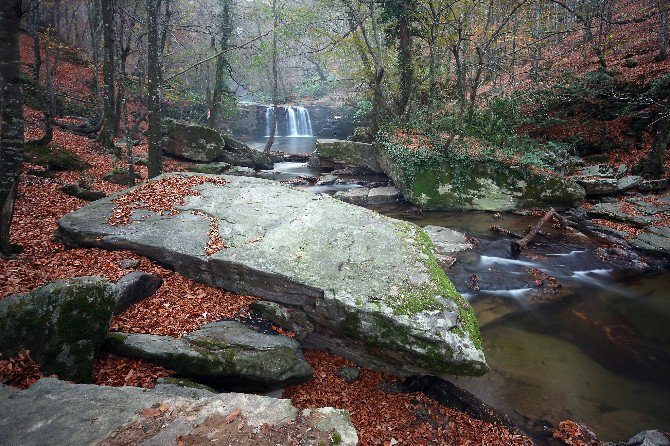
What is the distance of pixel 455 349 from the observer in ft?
14.1

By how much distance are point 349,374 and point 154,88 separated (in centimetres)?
925

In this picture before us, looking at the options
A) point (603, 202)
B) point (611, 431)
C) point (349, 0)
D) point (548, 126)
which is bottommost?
point (611, 431)

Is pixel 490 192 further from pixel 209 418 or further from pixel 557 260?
pixel 209 418

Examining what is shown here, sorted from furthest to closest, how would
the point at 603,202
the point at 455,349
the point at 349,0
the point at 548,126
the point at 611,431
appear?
the point at 548,126 < the point at 349,0 < the point at 603,202 < the point at 611,431 < the point at 455,349

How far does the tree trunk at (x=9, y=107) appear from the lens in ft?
16.2

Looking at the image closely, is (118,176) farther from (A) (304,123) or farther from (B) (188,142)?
(A) (304,123)

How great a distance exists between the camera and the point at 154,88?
9609mm

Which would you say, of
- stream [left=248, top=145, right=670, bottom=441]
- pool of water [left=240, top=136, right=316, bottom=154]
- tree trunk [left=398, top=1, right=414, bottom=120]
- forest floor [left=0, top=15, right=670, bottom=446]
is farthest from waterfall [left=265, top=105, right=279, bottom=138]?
forest floor [left=0, top=15, right=670, bottom=446]

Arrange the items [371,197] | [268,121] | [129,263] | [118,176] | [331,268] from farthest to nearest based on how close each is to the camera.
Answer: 1. [268,121]
2. [371,197]
3. [118,176]
4. [129,263]
5. [331,268]

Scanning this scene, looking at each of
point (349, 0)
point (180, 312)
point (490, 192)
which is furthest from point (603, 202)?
point (180, 312)

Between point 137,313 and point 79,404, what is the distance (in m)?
2.18

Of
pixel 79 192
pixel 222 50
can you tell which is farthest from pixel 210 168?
pixel 222 50

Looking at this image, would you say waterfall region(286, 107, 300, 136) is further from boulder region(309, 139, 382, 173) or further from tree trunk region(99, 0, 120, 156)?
tree trunk region(99, 0, 120, 156)

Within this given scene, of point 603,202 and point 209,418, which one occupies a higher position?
point 603,202
